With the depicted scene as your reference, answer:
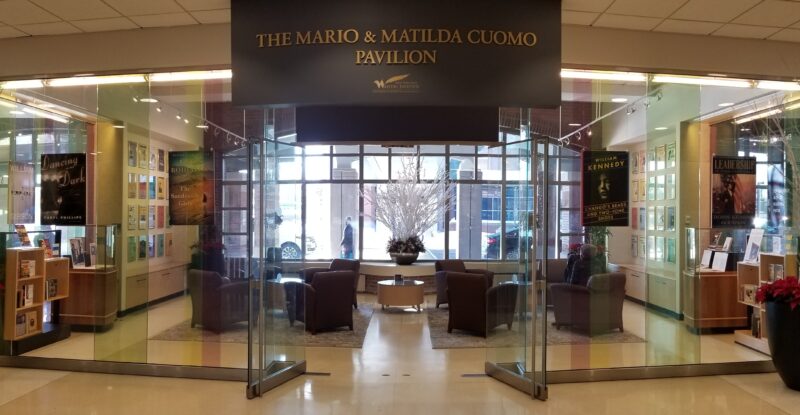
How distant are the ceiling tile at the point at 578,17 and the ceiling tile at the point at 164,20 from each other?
330cm

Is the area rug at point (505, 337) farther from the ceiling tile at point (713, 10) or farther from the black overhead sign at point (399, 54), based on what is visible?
the ceiling tile at point (713, 10)

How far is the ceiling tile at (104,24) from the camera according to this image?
4.69 meters

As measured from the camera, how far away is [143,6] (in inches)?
171

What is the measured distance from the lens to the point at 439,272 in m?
8.98

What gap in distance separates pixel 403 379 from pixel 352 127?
2.46m

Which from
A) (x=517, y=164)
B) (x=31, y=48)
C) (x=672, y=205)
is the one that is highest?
(x=31, y=48)

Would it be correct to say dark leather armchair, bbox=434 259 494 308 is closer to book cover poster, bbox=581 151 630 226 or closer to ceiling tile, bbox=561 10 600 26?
book cover poster, bbox=581 151 630 226

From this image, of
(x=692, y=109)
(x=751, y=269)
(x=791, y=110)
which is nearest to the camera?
(x=692, y=109)

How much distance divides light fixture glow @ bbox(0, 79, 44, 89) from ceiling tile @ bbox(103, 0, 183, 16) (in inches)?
68.8

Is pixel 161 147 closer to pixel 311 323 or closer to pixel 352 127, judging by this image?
pixel 352 127

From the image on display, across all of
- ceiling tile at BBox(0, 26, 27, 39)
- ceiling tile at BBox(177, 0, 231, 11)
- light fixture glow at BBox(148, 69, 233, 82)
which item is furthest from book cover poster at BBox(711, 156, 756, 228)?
ceiling tile at BBox(0, 26, 27, 39)

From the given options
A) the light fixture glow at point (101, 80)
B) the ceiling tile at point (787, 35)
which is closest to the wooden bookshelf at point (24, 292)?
the light fixture glow at point (101, 80)

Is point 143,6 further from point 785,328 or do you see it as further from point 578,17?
point 785,328

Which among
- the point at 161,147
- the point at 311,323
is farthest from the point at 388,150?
the point at 161,147
